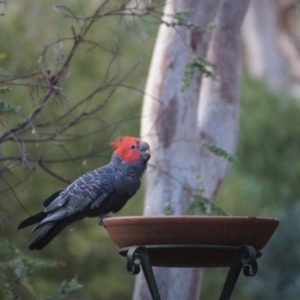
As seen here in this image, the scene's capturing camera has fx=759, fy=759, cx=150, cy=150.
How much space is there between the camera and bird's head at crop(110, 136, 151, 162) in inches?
146

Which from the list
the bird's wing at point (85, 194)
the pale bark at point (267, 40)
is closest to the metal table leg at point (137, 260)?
the bird's wing at point (85, 194)

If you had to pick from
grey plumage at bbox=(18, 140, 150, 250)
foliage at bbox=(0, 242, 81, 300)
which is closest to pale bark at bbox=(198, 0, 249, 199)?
foliage at bbox=(0, 242, 81, 300)

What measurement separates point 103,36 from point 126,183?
717cm

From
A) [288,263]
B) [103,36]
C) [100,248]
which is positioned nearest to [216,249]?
[288,263]

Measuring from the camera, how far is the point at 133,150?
372cm

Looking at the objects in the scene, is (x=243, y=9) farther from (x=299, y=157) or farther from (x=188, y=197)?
(x=299, y=157)

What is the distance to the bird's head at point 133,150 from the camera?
370 centimetres

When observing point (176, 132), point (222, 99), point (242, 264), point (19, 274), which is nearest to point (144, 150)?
point (242, 264)

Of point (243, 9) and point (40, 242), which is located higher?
point (243, 9)

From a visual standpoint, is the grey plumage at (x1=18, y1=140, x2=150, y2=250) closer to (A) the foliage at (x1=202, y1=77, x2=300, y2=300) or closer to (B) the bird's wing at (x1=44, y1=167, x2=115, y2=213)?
(B) the bird's wing at (x1=44, y1=167, x2=115, y2=213)

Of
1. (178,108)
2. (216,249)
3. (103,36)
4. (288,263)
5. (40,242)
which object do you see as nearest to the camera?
(216,249)

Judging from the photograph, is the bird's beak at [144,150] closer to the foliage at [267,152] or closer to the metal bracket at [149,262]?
the metal bracket at [149,262]

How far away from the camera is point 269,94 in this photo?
1129 cm

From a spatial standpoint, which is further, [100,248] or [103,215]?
[100,248]
